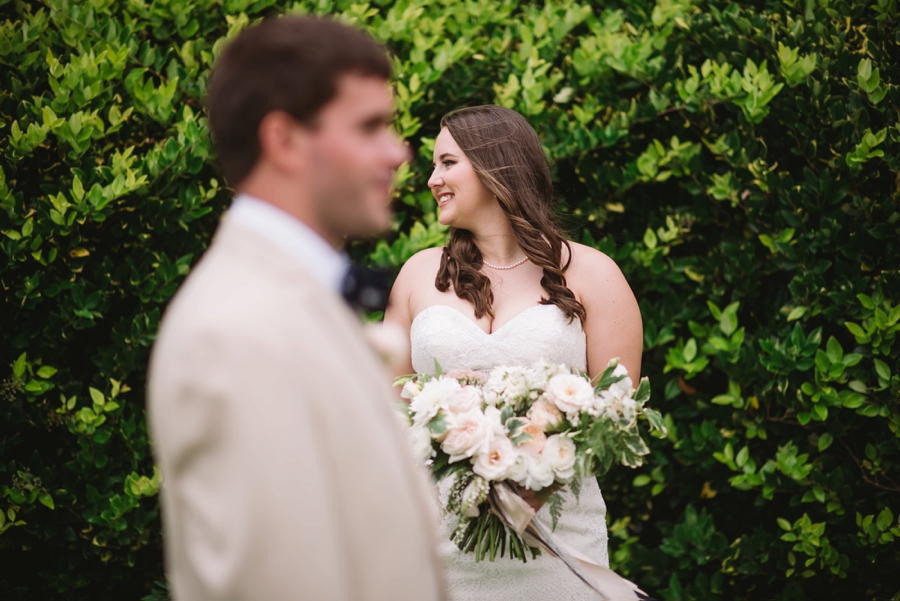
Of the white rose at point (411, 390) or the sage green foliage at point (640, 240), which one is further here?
the sage green foliage at point (640, 240)

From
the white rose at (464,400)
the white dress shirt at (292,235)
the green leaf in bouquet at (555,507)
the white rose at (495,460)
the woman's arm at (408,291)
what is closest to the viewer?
the white dress shirt at (292,235)

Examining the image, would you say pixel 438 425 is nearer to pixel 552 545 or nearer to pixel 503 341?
pixel 552 545

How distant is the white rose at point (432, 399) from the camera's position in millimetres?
2494

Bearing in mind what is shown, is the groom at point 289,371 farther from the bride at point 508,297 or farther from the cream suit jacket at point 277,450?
the bride at point 508,297

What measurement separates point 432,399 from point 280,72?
1412 mm

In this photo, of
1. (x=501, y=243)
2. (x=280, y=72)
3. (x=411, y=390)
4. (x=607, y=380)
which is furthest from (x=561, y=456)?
(x=280, y=72)

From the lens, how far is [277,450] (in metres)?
1.12

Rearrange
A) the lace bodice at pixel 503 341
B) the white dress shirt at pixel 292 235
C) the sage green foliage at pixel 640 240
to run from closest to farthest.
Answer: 1. the white dress shirt at pixel 292 235
2. the lace bodice at pixel 503 341
3. the sage green foliage at pixel 640 240

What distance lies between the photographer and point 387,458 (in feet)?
3.97

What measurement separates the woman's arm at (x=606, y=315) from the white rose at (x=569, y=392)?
63cm

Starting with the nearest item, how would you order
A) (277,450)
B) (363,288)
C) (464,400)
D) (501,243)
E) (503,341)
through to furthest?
(277,450) < (363,288) < (464,400) < (503,341) < (501,243)

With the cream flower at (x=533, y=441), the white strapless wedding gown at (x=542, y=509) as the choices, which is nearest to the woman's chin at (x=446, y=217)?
the white strapless wedding gown at (x=542, y=509)

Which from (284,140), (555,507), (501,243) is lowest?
(555,507)

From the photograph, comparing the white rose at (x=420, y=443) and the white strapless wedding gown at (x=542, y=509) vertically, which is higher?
the white rose at (x=420, y=443)
